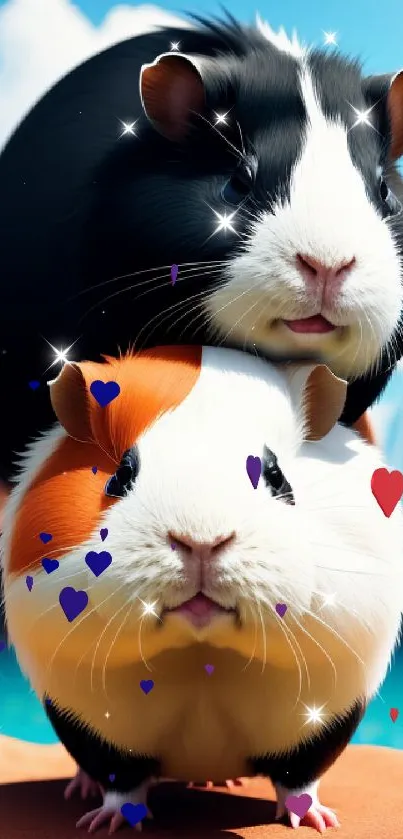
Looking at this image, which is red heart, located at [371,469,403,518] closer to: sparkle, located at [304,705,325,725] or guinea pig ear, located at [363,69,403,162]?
sparkle, located at [304,705,325,725]

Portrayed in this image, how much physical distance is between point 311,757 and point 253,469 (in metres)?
1.37

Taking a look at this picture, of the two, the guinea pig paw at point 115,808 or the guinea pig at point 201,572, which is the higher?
the guinea pig at point 201,572

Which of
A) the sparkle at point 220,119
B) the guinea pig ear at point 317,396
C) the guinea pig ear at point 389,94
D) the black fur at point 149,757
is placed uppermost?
the guinea pig ear at point 389,94

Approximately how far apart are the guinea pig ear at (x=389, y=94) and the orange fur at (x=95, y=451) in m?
1.36

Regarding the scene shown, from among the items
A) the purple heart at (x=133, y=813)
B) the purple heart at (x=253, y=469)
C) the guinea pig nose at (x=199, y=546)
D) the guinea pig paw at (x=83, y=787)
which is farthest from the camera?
the guinea pig paw at (x=83, y=787)

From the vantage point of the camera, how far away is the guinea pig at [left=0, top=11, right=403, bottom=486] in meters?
4.36

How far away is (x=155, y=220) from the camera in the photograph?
454cm

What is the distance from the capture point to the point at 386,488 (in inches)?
176

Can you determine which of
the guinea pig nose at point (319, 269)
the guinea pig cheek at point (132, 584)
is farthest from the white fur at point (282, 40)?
the guinea pig cheek at point (132, 584)

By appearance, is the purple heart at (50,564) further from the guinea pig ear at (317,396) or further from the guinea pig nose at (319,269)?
the guinea pig nose at (319,269)

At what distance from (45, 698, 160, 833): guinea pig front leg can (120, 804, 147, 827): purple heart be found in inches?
0.7

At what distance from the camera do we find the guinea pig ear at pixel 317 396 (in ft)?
14.4

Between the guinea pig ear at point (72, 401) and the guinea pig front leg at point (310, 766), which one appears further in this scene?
the guinea pig front leg at point (310, 766)

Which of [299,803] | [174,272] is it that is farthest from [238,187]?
[299,803]
